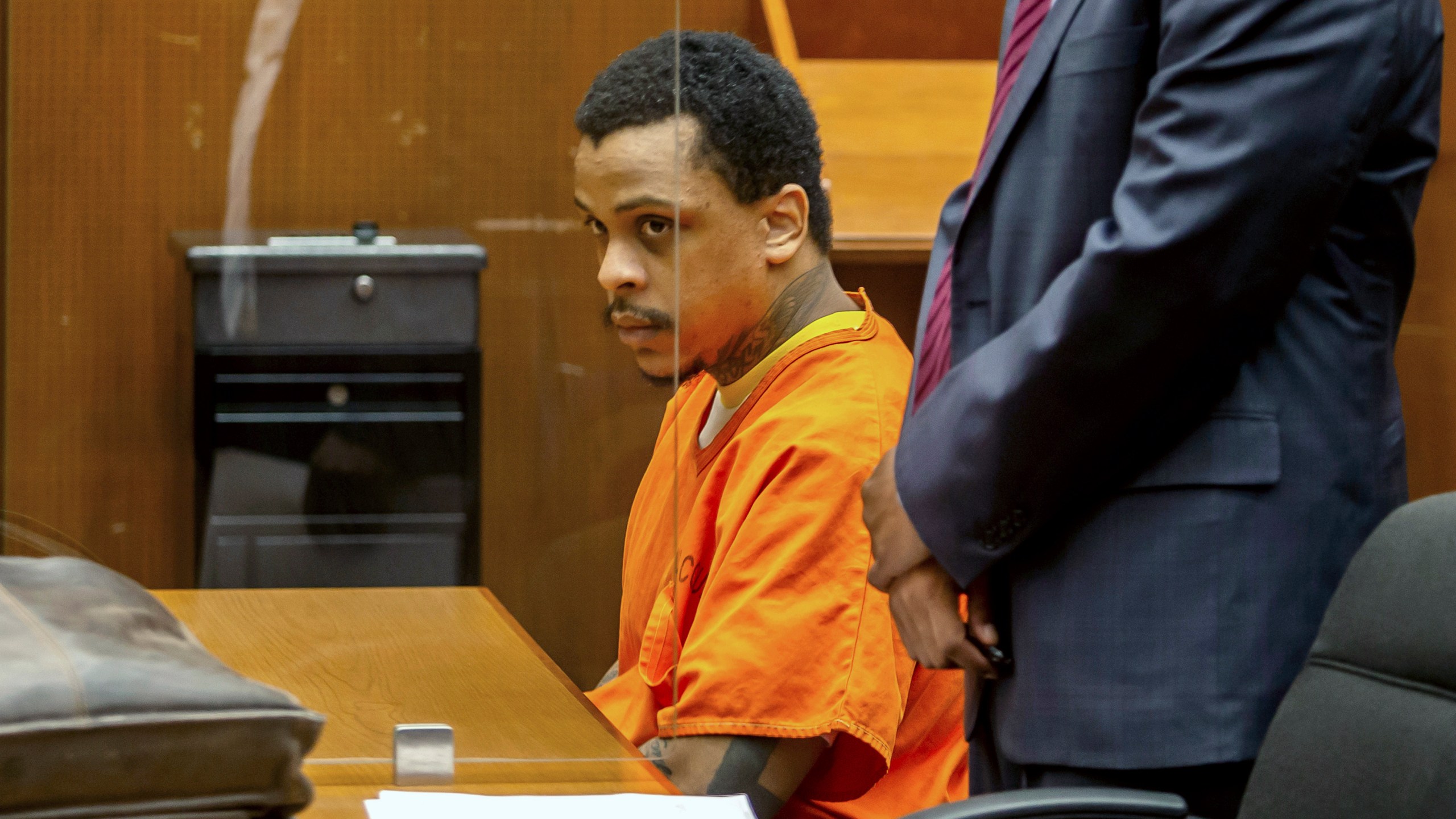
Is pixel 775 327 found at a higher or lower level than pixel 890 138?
lower

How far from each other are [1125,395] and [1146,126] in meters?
0.17

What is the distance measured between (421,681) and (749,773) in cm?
26

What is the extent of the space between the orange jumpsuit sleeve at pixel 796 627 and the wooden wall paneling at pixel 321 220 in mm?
83

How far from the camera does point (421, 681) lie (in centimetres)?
A: 103

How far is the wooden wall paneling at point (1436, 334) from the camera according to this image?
205 centimetres

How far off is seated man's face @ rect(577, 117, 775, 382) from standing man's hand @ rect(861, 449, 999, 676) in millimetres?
212

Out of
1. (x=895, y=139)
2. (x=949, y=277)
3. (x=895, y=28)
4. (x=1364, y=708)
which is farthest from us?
(x=895, y=28)

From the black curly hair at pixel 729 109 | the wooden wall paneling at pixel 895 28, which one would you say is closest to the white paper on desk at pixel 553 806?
the black curly hair at pixel 729 109

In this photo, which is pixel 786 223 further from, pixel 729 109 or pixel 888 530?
pixel 888 530

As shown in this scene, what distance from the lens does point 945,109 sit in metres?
2.38

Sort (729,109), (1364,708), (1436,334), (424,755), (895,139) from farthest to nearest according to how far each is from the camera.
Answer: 1. (895,139)
2. (1436,334)
3. (729,109)
4. (424,755)
5. (1364,708)

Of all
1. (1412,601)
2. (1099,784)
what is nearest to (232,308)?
(1099,784)

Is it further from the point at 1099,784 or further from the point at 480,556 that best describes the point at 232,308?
the point at 1099,784

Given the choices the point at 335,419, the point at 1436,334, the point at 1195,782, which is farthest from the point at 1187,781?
the point at 1436,334
